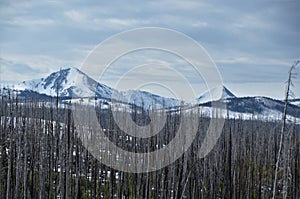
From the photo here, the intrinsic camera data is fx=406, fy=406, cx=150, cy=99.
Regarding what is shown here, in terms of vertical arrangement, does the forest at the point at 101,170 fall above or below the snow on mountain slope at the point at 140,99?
below

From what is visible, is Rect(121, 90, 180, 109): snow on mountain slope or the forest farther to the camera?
Rect(121, 90, 180, 109): snow on mountain slope

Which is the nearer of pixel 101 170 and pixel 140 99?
pixel 101 170

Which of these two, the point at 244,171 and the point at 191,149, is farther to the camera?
the point at 244,171

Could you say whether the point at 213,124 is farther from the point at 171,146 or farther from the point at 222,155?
the point at 171,146

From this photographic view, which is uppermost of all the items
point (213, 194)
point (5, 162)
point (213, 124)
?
point (213, 124)

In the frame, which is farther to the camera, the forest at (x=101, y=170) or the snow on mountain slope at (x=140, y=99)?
the snow on mountain slope at (x=140, y=99)

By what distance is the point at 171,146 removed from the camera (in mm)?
12570

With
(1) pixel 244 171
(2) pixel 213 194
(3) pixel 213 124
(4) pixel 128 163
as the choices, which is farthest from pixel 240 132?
(4) pixel 128 163

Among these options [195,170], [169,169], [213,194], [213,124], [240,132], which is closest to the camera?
[169,169]

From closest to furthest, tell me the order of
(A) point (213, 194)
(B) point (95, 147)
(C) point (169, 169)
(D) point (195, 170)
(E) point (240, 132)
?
(C) point (169, 169) → (D) point (195, 170) → (A) point (213, 194) → (B) point (95, 147) → (E) point (240, 132)

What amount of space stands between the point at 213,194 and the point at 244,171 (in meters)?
2.63

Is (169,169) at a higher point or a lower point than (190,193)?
higher

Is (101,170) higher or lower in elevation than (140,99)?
lower

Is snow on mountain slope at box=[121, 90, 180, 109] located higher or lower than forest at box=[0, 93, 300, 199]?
higher
